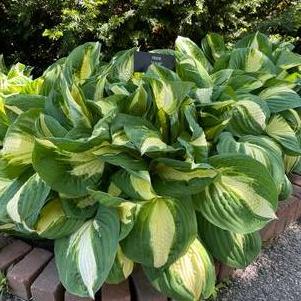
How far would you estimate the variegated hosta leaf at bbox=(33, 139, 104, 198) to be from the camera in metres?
1.50

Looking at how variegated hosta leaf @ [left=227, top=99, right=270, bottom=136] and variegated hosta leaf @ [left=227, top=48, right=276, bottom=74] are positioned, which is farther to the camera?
variegated hosta leaf @ [left=227, top=48, right=276, bottom=74]

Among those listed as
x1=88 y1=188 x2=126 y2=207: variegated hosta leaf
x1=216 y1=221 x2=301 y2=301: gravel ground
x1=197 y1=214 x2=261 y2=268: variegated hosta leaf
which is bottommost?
x1=216 y1=221 x2=301 y2=301: gravel ground

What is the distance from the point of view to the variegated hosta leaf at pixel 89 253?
1468 mm

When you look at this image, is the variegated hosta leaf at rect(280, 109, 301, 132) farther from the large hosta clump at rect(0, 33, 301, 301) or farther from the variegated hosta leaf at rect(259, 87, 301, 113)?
the large hosta clump at rect(0, 33, 301, 301)

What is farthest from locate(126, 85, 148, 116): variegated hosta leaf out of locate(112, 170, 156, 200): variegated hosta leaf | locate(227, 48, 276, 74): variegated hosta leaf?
locate(227, 48, 276, 74): variegated hosta leaf

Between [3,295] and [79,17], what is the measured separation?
1604 millimetres

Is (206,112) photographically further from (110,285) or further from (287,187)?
(110,285)

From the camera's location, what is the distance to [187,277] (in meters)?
1.60

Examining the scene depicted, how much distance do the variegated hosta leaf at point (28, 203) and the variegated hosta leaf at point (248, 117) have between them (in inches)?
31.5

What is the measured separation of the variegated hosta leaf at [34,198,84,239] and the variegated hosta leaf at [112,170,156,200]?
0.66 ft

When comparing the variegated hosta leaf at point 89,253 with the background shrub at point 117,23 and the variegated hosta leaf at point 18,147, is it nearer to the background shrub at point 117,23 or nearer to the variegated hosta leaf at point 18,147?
the variegated hosta leaf at point 18,147

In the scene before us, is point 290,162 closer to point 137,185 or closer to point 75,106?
point 137,185

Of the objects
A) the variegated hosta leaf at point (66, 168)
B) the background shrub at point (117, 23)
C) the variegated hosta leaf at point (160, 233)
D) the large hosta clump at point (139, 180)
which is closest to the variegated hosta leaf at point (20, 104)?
the large hosta clump at point (139, 180)

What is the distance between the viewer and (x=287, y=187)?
1.95m
